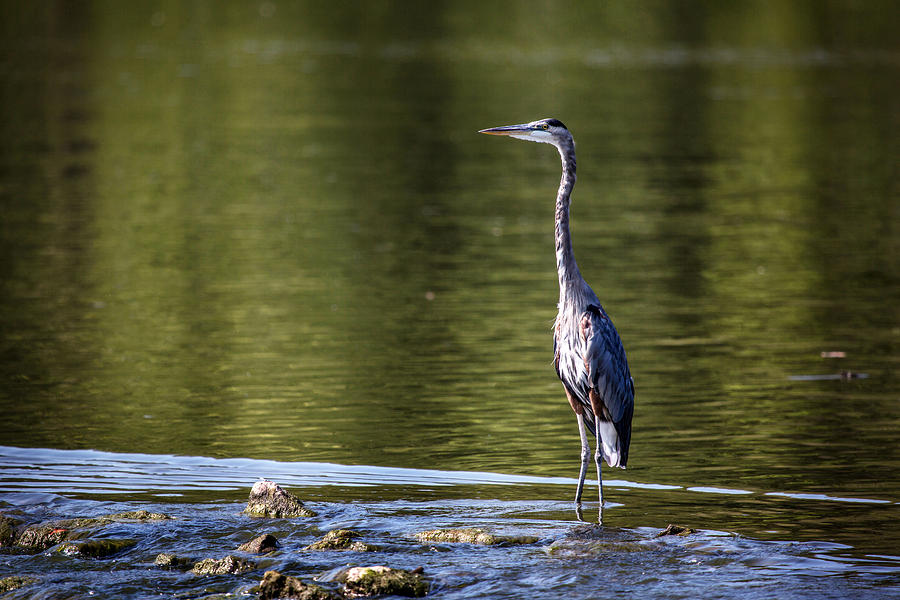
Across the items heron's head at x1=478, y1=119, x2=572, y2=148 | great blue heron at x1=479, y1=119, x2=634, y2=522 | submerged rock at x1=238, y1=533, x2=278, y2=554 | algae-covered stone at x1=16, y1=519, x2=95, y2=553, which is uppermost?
heron's head at x1=478, y1=119, x2=572, y2=148

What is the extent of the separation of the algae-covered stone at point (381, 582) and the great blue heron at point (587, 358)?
2.03 m

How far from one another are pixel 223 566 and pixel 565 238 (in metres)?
3.36

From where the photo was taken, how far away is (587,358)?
9539mm

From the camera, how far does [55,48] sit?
67.1 meters

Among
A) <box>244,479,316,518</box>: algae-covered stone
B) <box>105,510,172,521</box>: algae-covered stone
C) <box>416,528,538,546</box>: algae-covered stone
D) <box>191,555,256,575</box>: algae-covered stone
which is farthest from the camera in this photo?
A: <box>244,479,316,518</box>: algae-covered stone

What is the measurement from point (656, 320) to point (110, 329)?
6.51m

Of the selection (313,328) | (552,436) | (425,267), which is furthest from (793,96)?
(552,436)

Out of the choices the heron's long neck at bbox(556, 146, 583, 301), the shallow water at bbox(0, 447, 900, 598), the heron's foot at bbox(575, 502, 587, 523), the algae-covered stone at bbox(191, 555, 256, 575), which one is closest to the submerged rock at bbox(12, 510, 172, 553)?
the shallow water at bbox(0, 447, 900, 598)

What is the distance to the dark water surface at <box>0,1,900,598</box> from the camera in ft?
30.3

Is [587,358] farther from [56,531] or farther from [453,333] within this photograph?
[453,333]

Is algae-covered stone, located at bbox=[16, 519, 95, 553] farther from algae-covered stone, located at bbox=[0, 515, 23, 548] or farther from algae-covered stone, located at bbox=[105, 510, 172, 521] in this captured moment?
algae-covered stone, located at bbox=[105, 510, 172, 521]

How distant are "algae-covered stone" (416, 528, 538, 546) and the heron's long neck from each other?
183 cm

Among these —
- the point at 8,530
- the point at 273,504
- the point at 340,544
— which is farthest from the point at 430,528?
the point at 8,530

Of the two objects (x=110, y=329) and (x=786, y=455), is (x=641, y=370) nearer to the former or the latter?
(x=786, y=455)
